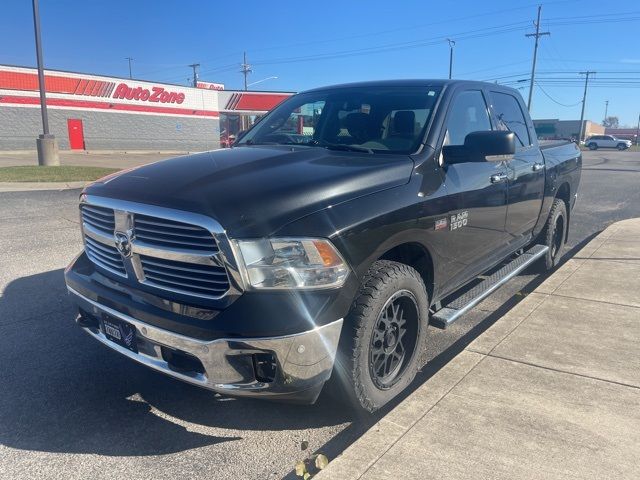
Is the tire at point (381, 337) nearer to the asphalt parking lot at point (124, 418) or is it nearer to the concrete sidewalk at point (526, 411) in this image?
the concrete sidewalk at point (526, 411)

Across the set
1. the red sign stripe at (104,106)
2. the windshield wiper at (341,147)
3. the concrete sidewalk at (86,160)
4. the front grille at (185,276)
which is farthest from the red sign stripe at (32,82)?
the front grille at (185,276)

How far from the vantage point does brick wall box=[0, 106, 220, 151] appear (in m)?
29.6

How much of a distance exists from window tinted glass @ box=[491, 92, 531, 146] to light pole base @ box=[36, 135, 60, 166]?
54.6 feet

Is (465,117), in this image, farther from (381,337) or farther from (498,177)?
(381,337)

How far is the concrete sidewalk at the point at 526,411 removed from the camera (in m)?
2.46

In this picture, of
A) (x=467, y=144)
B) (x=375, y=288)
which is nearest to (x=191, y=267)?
(x=375, y=288)

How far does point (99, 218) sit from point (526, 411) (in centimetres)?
267

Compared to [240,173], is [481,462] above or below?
below

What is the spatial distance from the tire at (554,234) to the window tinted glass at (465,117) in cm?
199

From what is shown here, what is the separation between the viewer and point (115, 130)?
34719mm

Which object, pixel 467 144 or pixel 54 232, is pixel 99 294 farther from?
pixel 54 232

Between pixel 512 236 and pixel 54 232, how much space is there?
20.3ft

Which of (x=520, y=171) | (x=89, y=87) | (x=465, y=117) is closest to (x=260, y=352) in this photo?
(x=465, y=117)

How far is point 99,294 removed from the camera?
294cm
